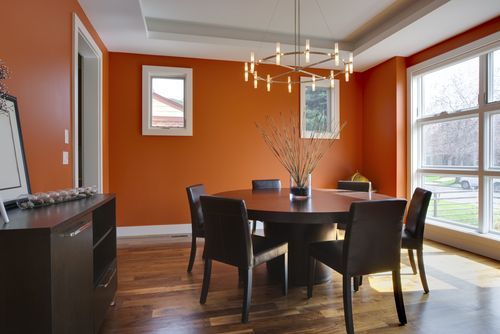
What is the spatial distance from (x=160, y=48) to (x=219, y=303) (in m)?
3.36

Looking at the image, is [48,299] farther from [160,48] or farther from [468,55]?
[468,55]

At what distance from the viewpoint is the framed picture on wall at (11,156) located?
1465 millimetres

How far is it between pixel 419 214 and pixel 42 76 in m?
3.00

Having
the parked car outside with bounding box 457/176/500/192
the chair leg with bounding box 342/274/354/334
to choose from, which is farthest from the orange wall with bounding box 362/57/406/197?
the chair leg with bounding box 342/274/354/334

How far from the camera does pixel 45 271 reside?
1.03 m

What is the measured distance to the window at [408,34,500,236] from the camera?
3287 mm

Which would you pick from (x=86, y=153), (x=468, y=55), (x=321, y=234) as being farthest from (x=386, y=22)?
(x=86, y=153)

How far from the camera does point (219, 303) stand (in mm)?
2209

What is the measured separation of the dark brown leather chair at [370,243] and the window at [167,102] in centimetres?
318

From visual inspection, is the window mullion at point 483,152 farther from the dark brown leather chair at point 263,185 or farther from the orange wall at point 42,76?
the orange wall at point 42,76

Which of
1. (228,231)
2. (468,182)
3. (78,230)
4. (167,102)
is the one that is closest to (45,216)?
(78,230)

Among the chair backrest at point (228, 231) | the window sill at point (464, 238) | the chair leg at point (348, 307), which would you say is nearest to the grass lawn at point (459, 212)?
the window sill at point (464, 238)

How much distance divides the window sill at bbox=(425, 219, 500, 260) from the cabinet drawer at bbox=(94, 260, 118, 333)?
3.75 m

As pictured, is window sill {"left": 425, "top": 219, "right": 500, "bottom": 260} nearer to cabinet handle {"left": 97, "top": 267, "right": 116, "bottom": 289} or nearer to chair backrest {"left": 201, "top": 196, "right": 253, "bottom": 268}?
chair backrest {"left": 201, "top": 196, "right": 253, "bottom": 268}
